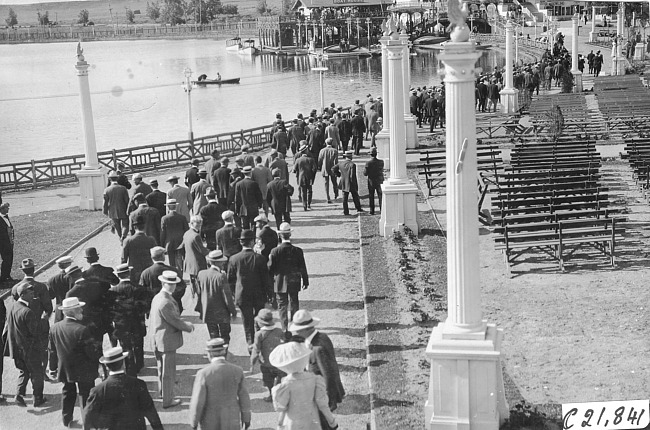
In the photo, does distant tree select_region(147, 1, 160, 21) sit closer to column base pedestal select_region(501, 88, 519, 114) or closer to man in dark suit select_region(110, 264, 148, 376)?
column base pedestal select_region(501, 88, 519, 114)

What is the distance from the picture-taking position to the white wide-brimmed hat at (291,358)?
745cm

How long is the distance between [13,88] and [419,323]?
85.0m

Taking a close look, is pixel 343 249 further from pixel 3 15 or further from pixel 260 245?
pixel 3 15

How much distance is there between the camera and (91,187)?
882 inches

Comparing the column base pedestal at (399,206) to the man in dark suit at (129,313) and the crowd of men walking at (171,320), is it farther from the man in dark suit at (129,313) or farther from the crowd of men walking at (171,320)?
the man in dark suit at (129,313)

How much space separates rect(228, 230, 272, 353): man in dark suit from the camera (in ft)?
38.0

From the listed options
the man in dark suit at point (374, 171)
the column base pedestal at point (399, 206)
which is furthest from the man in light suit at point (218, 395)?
the man in dark suit at point (374, 171)

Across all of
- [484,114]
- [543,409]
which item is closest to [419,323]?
[543,409]

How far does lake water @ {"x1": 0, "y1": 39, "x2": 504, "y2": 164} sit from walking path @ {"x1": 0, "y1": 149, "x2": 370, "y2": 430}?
71.0 feet

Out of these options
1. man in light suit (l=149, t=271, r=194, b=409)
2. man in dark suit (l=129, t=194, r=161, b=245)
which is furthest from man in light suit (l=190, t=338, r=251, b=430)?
man in dark suit (l=129, t=194, r=161, b=245)

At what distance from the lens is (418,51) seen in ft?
401

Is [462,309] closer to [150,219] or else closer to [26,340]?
[26,340]

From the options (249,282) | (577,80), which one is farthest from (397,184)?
(577,80)

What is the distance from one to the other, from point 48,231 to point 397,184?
7619 mm
